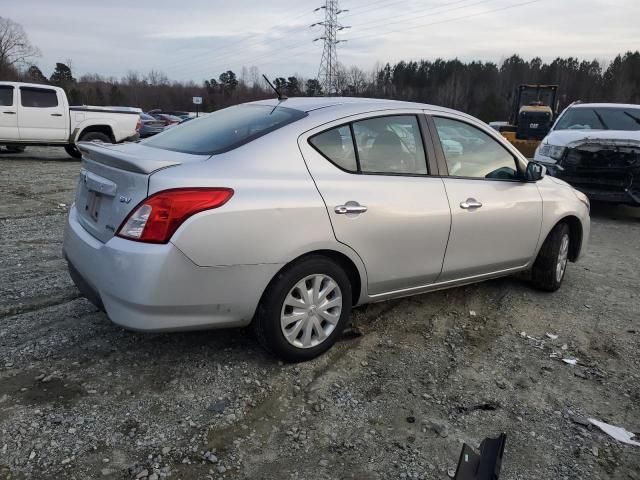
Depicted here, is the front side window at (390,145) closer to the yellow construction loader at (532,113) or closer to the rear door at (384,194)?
the rear door at (384,194)

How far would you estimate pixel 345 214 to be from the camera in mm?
3184

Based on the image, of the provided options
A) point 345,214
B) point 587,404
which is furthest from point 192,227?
point 587,404

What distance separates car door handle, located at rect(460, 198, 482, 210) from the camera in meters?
3.82

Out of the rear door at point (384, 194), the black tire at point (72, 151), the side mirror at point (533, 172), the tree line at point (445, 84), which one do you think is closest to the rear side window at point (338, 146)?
the rear door at point (384, 194)

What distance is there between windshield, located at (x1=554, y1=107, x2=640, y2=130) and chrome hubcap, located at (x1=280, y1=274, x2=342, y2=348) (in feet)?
25.2

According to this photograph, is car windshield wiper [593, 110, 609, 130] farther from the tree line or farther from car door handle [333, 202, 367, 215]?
the tree line

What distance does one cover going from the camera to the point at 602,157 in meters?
8.14

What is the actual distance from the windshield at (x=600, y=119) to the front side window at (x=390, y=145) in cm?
675

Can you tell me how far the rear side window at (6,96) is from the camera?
13.0 meters

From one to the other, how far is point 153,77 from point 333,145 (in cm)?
11418

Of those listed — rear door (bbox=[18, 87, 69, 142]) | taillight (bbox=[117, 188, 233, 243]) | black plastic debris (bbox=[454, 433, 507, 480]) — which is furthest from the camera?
rear door (bbox=[18, 87, 69, 142])

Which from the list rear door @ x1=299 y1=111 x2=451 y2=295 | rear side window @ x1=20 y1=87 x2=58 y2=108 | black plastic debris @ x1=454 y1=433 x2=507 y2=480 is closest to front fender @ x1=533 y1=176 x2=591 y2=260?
rear door @ x1=299 y1=111 x2=451 y2=295

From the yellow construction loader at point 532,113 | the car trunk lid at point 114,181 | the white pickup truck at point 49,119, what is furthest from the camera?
the yellow construction loader at point 532,113

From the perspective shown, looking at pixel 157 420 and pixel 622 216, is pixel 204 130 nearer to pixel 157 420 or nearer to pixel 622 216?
pixel 157 420
